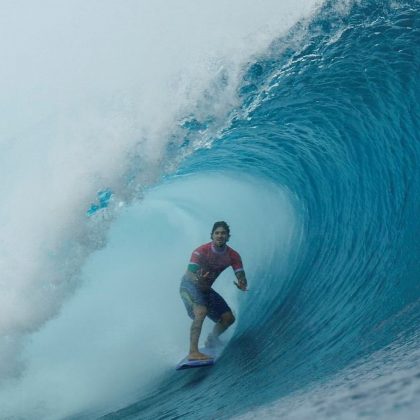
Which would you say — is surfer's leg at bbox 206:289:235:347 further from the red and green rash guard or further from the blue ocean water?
the red and green rash guard

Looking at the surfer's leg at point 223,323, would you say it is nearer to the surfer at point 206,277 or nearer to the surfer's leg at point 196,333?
the surfer at point 206,277

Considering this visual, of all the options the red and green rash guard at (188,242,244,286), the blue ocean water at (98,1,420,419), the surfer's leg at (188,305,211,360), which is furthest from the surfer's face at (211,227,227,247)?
the blue ocean water at (98,1,420,419)

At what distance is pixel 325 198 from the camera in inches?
308

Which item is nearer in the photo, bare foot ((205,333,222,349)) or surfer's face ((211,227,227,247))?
surfer's face ((211,227,227,247))

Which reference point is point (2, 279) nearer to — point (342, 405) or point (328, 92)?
point (328, 92)

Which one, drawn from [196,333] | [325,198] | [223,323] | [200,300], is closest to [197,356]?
[196,333]

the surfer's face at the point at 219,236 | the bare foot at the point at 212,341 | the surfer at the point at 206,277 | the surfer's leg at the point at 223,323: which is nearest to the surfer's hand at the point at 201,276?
the surfer at the point at 206,277

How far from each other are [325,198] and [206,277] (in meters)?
2.76

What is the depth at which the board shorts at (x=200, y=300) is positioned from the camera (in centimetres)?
581

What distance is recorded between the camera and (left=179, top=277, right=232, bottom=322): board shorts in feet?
19.1

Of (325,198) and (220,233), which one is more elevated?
(325,198)

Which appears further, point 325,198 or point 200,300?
point 325,198

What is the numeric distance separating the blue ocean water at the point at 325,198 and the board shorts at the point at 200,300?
1.26 ft

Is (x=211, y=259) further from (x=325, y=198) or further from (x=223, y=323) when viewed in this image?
(x=325, y=198)
